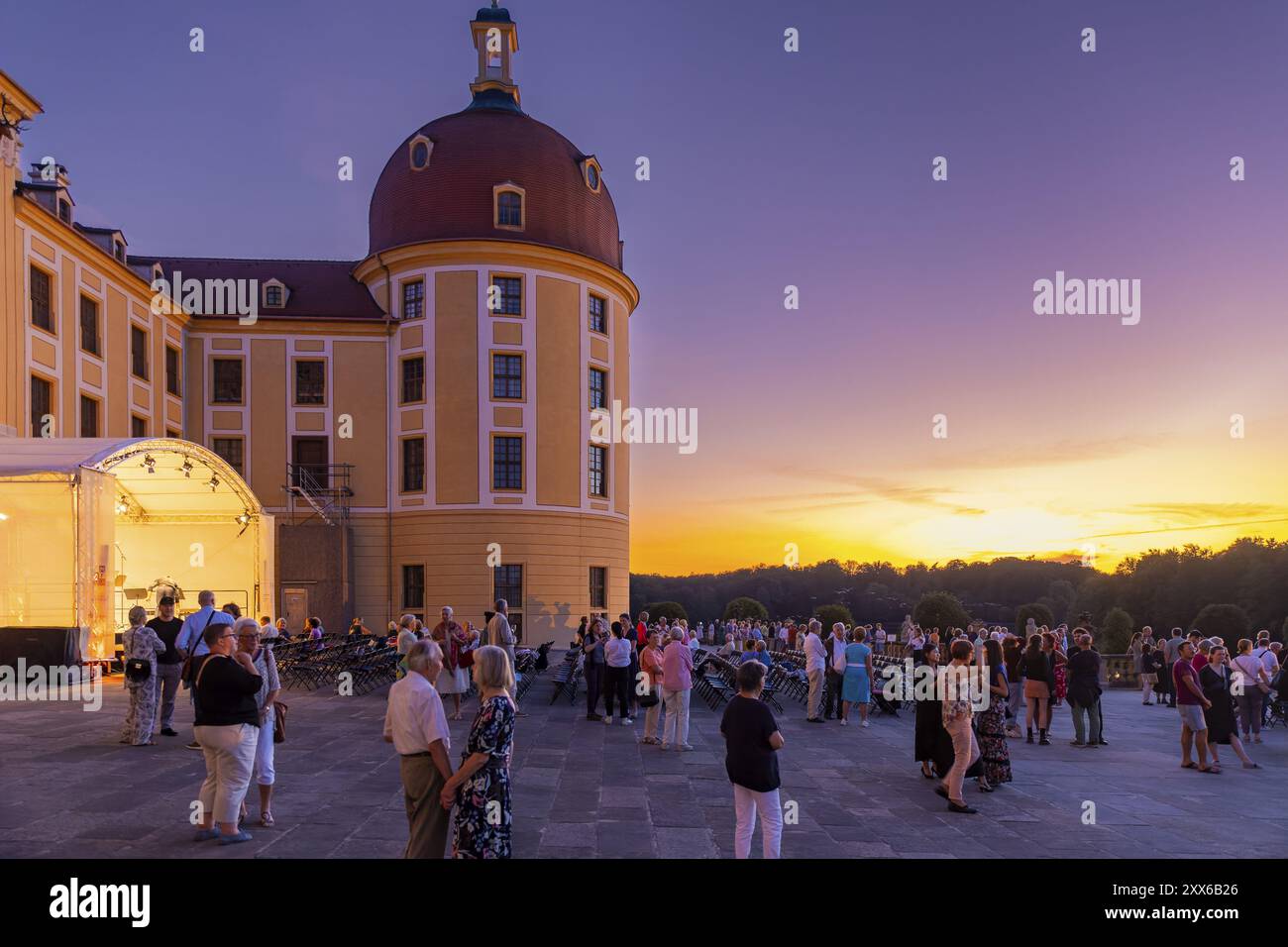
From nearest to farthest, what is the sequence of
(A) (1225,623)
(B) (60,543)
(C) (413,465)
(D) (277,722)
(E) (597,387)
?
(D) (277,722) < (B) (60,543) < (C) (413,465) < (E) (597,387) < (A) (1225,623)

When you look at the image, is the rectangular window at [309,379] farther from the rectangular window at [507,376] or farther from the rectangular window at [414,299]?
the rectangular window at [507,376]

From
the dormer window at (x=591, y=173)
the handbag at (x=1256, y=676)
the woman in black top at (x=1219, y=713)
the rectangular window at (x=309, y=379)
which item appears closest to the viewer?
the woman in black top at (x=1219, y=713)

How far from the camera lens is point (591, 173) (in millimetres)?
36281

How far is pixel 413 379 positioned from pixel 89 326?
410 inches

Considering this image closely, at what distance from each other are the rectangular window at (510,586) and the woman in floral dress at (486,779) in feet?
87.6

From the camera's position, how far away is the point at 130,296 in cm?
2973

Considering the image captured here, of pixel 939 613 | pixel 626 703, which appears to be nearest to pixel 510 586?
pixel 626 703

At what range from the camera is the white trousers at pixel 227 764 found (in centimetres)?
686

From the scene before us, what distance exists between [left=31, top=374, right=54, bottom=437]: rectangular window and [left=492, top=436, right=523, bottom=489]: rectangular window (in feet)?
44.4

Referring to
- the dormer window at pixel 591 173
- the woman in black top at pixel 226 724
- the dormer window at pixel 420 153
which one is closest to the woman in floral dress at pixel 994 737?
the woman in black top at pixel 226 724

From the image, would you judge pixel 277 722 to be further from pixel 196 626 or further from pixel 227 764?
pixel 196 626

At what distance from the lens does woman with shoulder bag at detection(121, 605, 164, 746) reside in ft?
36.0

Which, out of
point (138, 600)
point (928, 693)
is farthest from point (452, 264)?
point (928, 693)

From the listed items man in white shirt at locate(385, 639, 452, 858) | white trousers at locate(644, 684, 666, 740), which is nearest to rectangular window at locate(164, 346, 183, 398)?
white trousers at locate(644, 684, 666, 740)
